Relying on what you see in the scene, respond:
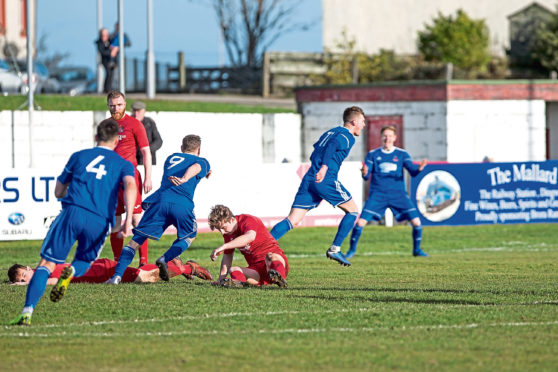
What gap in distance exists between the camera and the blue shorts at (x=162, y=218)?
1162 cm

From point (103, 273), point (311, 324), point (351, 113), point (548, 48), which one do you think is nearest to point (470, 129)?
point (351, 113)

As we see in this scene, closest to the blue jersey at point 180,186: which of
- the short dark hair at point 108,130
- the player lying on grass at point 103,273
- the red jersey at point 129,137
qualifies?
the player lying on grass at point 103,273

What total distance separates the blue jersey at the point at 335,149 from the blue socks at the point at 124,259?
9.20 feet

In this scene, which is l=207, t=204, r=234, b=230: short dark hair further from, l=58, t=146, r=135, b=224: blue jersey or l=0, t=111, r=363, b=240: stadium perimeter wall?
l=0, t=111, r=363, b=240: stadium perimeter wall

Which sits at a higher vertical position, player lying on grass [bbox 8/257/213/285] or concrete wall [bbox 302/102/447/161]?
concrete wall [bbox 302/102/447/161]

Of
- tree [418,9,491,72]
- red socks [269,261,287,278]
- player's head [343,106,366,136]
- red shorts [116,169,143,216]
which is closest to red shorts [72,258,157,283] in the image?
red shorts [116,169,143,216]

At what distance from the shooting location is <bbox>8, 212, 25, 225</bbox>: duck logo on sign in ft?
60.7

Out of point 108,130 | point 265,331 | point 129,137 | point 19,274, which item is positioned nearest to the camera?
point 265,331

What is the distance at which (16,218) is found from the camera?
Answer: 18.5 meters

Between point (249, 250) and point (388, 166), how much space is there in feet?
17.8

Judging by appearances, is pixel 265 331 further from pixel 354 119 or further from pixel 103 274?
pixel 354 119

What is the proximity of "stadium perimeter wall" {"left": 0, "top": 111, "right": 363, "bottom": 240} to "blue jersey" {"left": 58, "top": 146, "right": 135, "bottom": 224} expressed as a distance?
9.66m

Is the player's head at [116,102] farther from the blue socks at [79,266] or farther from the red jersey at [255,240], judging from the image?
the blue socks at [79,266]

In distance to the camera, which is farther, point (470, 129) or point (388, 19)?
point (388, 19)
